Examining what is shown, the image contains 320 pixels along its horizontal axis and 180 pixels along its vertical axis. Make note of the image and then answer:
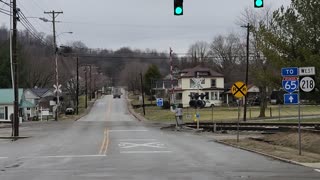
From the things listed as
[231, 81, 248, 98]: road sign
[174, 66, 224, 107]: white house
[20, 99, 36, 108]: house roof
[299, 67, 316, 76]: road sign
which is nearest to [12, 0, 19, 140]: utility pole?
[231, 81, 248, 98]: road sign

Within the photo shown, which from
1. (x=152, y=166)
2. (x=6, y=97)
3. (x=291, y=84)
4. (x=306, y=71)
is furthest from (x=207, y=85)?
(x=152, y=166)

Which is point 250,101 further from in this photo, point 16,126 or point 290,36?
point 290,36

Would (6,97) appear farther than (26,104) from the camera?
No

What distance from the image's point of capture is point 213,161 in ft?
59.7

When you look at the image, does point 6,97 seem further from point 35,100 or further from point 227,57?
point 227,57

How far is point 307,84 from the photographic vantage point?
1883 cm

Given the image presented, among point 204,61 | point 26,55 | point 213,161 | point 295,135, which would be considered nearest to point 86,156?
point 213,161

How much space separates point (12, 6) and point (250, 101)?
7344 cm

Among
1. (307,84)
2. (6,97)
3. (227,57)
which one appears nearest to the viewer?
(307,84)

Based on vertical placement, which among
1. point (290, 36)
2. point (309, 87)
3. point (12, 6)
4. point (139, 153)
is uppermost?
point (12, 6)

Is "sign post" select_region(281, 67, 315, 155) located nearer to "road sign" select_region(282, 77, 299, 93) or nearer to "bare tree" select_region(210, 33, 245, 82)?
"road sign" select_region(282, 77, 299, 93)

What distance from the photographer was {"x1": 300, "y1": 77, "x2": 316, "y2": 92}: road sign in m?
18.8

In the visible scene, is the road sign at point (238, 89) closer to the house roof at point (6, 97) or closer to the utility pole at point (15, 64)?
the utility pole at point (15, 64)

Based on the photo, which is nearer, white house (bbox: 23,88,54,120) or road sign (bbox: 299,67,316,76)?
road sign (bbox: 299,67,316,76)
